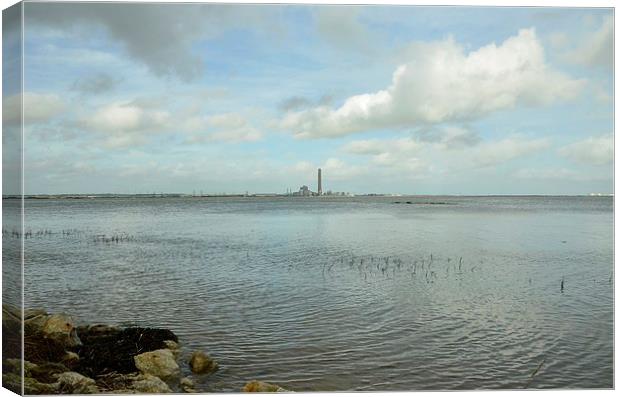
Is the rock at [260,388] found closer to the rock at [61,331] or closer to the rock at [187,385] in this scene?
the rock at [187,385]

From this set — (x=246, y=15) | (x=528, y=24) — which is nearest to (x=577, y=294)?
(x=528, y=24)

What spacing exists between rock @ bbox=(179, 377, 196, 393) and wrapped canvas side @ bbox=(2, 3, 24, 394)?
1392 millimetres

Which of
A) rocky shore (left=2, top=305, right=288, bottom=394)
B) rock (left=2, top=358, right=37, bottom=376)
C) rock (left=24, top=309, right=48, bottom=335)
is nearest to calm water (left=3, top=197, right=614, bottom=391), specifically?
rocky shore (left=2, top=305, right=288, bottom=394)

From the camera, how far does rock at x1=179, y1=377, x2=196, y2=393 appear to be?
5637mm

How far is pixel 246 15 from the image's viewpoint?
21.9 ft

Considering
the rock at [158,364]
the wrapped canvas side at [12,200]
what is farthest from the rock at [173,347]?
the wrapped canvas side at [12,200]

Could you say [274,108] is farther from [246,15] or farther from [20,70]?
[20,70]

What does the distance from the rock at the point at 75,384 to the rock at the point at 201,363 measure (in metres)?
0.90

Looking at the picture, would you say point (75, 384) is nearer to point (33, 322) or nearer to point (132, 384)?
point (132, 384)

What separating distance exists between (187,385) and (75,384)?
1.02 meters

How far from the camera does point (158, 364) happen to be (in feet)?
19.1

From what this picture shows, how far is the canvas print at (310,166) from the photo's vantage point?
19.1ft

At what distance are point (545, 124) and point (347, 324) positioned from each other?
3.41 m

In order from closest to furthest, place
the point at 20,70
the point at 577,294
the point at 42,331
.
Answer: the point at 20,70 → the point at 42,331 → the point at 577,294
